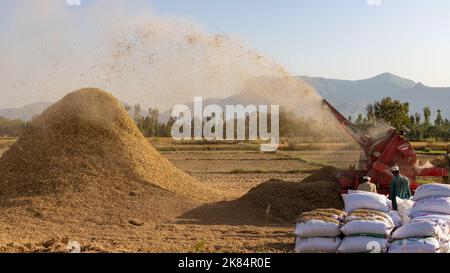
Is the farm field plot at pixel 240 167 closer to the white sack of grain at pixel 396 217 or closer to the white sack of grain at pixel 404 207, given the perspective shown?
the white sack of grain at pixel 404 207

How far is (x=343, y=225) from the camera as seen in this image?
25.0 ft

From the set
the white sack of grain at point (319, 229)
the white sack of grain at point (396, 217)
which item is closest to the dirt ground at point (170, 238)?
the white sack of grain at point (319, 229)

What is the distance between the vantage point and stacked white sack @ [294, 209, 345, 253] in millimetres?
7566

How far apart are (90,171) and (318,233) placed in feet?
20.4

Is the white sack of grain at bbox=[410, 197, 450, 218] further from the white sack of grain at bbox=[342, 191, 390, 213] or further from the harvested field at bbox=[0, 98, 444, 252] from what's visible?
the harvested field at bbox=[0, 98, 444, 252]

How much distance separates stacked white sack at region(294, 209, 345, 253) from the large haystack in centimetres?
401

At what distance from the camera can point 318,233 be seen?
300 inches

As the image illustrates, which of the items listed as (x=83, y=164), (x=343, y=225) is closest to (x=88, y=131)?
(x=83, y=164)

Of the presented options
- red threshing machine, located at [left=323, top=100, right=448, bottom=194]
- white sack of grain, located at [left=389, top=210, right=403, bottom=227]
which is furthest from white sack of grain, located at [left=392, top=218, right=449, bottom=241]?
red threshing machine, located at [left=323, top=100, right=448, bottom=194]

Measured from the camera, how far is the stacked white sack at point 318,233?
7.57 meters

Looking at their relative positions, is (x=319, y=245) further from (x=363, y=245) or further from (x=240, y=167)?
(x=240, y=167)
